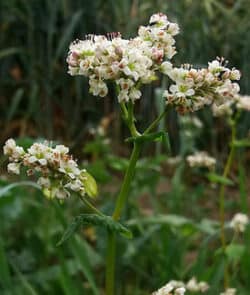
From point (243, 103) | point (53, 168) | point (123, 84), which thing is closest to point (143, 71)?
point (123, 84)

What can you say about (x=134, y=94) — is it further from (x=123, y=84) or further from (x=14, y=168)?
(x=14, y=168)

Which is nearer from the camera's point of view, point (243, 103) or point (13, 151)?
point (13, 151)

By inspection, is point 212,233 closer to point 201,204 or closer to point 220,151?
point 201,204

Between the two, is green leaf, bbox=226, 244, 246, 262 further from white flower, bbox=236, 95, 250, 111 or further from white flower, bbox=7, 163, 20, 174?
white flower, bbox=7, 163, 20, 174

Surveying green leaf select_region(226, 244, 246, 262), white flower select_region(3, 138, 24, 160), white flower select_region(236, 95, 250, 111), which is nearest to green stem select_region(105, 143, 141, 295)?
white flower select_region(3, 138, 24, 160)

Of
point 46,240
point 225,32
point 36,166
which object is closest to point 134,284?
point 46,240

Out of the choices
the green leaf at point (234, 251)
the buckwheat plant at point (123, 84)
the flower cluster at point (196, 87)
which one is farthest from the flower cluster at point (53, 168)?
the green leaf at point (234, 251)
